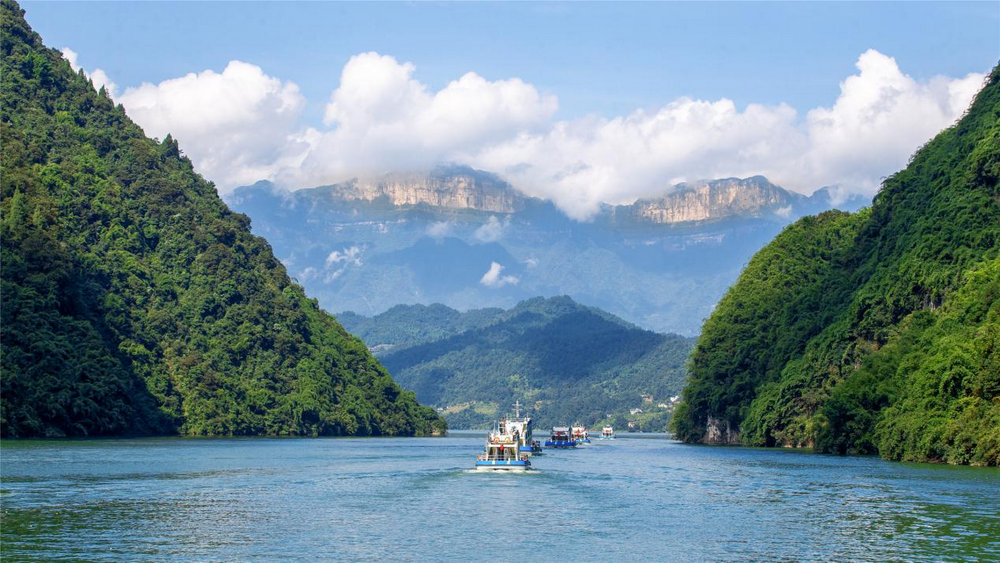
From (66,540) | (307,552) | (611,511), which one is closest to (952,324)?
(611,511)

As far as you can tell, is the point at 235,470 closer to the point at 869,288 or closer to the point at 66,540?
the point at 66,540

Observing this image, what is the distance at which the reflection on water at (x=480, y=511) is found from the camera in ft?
210

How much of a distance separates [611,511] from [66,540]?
37248 millimetres

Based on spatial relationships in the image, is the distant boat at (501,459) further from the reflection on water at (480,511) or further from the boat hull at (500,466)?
the reflection on water at (480,511)

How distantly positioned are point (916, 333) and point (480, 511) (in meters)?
80.7

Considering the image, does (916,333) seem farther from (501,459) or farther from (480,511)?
(480,511)

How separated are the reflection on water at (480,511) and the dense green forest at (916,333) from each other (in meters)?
6.19

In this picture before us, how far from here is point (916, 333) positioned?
5728 inches

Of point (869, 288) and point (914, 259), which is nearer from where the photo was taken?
point (914, 259)

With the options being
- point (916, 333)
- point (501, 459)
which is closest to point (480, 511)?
point (501, 459)

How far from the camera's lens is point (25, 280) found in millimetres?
175750

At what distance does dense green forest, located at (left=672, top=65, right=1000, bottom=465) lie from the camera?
118 m

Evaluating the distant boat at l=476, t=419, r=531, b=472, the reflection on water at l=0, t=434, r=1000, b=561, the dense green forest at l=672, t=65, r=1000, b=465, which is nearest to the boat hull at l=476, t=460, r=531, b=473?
the distant boat at l=476, t=419, r=531, b=472

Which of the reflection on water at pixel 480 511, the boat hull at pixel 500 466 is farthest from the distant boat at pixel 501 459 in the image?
the reflection on water at pixel 480 511
